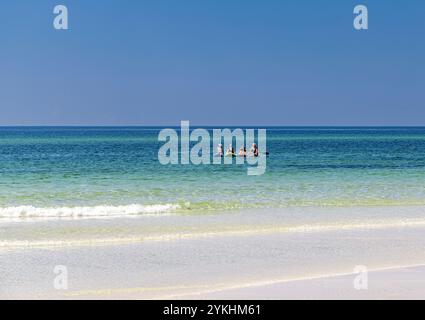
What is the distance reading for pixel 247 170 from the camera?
43.8 metres

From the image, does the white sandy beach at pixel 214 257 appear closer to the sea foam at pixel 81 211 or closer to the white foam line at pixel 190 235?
the white foam line at pixel 190 235

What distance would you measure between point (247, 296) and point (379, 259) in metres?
4.22

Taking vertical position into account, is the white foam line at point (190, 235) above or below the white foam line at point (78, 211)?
below

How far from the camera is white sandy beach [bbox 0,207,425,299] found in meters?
11.2

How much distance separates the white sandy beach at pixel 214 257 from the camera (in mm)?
11211

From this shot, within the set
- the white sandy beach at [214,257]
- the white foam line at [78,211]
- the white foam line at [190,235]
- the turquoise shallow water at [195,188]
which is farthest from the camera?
the turquoise shallow water at [195,188]

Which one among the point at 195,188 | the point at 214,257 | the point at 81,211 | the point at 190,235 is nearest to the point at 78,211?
the point at 81,211

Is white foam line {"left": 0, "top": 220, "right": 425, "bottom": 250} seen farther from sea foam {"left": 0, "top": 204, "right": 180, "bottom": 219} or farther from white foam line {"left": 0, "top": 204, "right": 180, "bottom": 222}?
sea foam {"left": 0, "top": 204, "right": 180, "bottom": 219}

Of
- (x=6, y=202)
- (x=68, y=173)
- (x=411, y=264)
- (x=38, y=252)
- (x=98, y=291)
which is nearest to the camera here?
(x=98, y=291)

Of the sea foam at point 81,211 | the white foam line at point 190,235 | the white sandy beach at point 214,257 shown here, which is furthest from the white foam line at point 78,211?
the white foam line at point 190,235

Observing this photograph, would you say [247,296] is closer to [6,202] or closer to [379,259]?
[379,259]

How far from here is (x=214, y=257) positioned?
14320 mm
